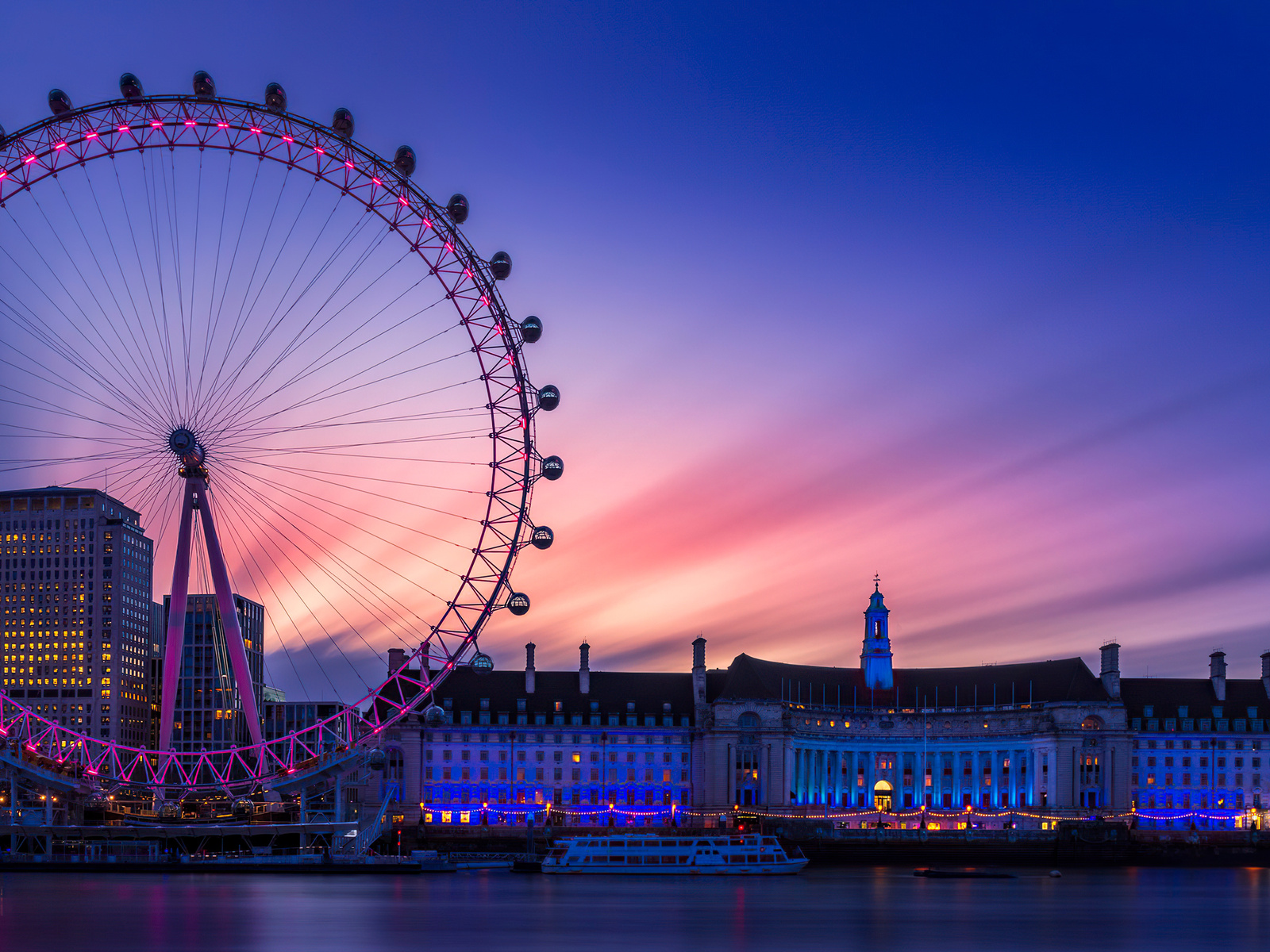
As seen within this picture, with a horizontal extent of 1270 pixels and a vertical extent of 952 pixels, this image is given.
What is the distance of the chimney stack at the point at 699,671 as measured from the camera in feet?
545

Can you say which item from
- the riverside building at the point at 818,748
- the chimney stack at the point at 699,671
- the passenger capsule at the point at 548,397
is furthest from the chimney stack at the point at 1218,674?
the passenger capsule at the point at 548,397

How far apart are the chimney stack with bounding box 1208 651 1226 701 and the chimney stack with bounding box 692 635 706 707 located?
54343 millimetres

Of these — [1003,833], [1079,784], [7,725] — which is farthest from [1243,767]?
[7,725]

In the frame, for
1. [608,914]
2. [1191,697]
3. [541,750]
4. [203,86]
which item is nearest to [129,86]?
[203,86]

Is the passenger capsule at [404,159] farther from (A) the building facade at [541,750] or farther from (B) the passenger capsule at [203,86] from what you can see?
(A) the building facade at [541,750]

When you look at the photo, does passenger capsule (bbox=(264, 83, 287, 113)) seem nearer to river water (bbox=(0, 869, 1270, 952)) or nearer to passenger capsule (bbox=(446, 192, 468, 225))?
passenger capsule (bbox=(446, 192, 468, 225))

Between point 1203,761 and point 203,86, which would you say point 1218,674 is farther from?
point 203,86

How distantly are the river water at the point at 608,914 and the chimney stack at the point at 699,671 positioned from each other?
5459 cm

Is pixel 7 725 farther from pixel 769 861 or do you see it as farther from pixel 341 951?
pixel 769 861

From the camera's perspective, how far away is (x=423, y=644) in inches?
3314

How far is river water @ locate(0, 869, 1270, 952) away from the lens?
64688 millimetres

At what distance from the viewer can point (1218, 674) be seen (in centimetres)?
16750

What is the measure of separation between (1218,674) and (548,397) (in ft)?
359

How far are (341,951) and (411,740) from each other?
322ft
